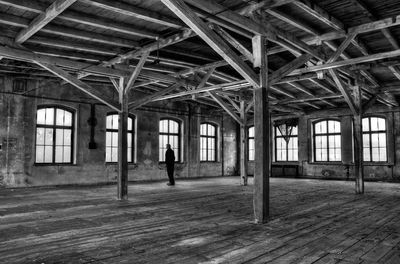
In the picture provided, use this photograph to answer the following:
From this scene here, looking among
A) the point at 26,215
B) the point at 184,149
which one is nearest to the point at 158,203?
the point at 26,215

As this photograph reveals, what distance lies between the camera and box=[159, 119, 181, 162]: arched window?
13320 millimetres

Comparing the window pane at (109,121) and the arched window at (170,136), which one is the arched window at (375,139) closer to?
the arched window at (170,136)

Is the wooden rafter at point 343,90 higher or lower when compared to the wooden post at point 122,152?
higher

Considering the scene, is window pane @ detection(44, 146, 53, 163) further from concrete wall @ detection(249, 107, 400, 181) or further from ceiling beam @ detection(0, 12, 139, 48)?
concrete wall @ detection(249, 107, 400, 181)

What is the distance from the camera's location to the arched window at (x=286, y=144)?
15.2 meters

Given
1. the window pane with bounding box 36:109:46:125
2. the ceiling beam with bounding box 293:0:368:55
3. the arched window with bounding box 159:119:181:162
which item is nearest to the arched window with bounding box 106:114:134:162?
the arched window with bounding box 159:119:181:162

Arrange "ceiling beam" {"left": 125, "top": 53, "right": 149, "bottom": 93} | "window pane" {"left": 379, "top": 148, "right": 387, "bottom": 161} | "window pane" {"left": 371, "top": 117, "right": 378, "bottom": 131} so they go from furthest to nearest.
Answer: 1. "window pane" {"left": 371, "top": 117, "right": 378, "bottom": 131}
2. "window pane" {"left": 379, "top": 148, "right": 387, "bottom": 161}
3. "ceiling beam" {"left": 125, "top": 53, "right": 149, "bottom": 93}

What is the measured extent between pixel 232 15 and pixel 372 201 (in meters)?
5.43

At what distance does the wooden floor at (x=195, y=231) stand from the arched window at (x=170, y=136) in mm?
6222

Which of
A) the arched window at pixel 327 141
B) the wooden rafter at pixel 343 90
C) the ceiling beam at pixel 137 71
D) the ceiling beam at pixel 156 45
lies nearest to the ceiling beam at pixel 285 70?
the wooden rafter at pixel 343 90

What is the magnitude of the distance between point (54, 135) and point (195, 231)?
7751mm

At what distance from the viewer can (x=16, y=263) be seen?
3.05 m

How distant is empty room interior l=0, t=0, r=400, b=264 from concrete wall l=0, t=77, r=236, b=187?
41 millimetres

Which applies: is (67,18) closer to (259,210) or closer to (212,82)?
(259,210)
